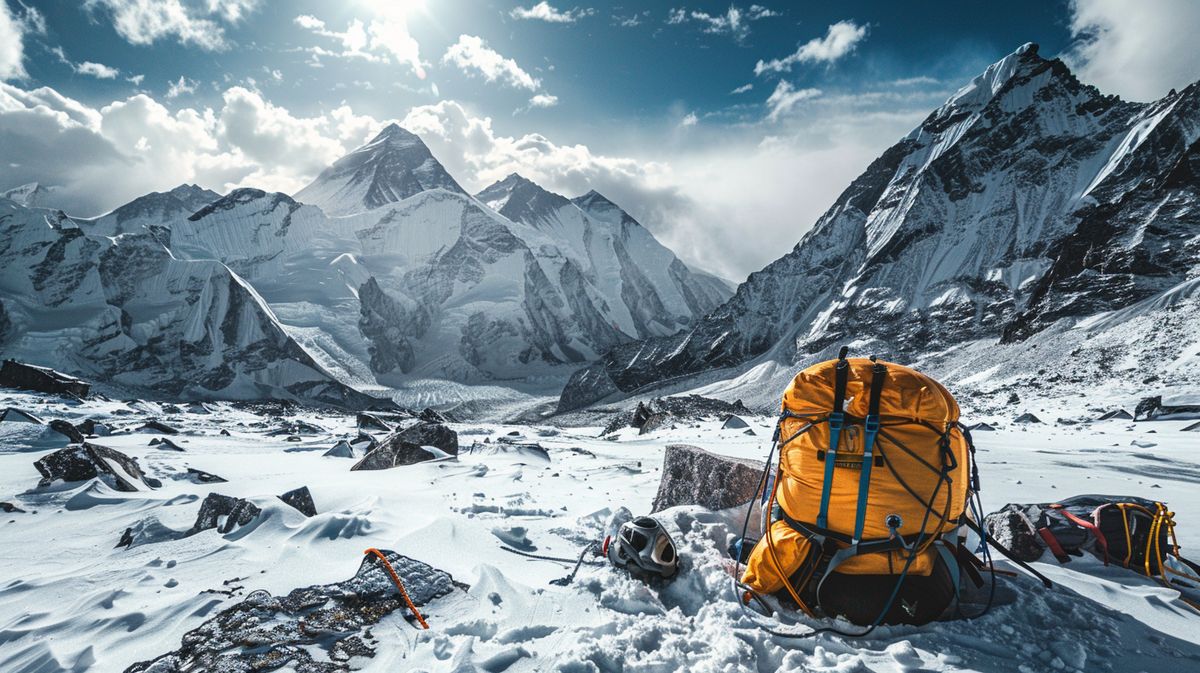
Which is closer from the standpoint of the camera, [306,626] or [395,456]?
[306,626]

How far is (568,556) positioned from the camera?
474 centimetres

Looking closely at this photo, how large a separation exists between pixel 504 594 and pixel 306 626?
1.27 meters

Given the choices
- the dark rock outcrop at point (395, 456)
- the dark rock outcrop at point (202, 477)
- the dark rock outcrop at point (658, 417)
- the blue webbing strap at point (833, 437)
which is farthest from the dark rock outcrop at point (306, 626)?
the dark rock outcrop at point (658, 417)

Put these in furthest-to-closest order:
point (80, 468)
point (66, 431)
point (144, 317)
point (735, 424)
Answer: point (144, 317)
point (735, 424)
point (66, 431)
point (80, 468)

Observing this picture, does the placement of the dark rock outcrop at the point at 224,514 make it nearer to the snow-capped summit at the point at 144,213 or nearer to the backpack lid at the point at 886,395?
the backpack lid at the point at 886,395

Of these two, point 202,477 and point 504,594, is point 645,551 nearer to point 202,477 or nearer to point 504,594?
point 504,594

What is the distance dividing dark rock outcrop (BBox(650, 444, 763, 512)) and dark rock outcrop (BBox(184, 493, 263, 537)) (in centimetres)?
449

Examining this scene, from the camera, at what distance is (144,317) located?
335ft

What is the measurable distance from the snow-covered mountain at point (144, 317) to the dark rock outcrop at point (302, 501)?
9899cm

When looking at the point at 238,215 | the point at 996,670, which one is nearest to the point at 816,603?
the point at 996,670

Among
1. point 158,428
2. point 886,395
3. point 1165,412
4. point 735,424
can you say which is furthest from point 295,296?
point 886,395

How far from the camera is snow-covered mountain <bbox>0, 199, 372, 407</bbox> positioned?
307ft

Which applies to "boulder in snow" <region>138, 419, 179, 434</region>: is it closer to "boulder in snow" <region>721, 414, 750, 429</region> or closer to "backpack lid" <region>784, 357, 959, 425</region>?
"boulder in snow" <region>721, 414, 750, 429</region>

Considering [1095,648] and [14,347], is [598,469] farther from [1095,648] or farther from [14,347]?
[14,347]
